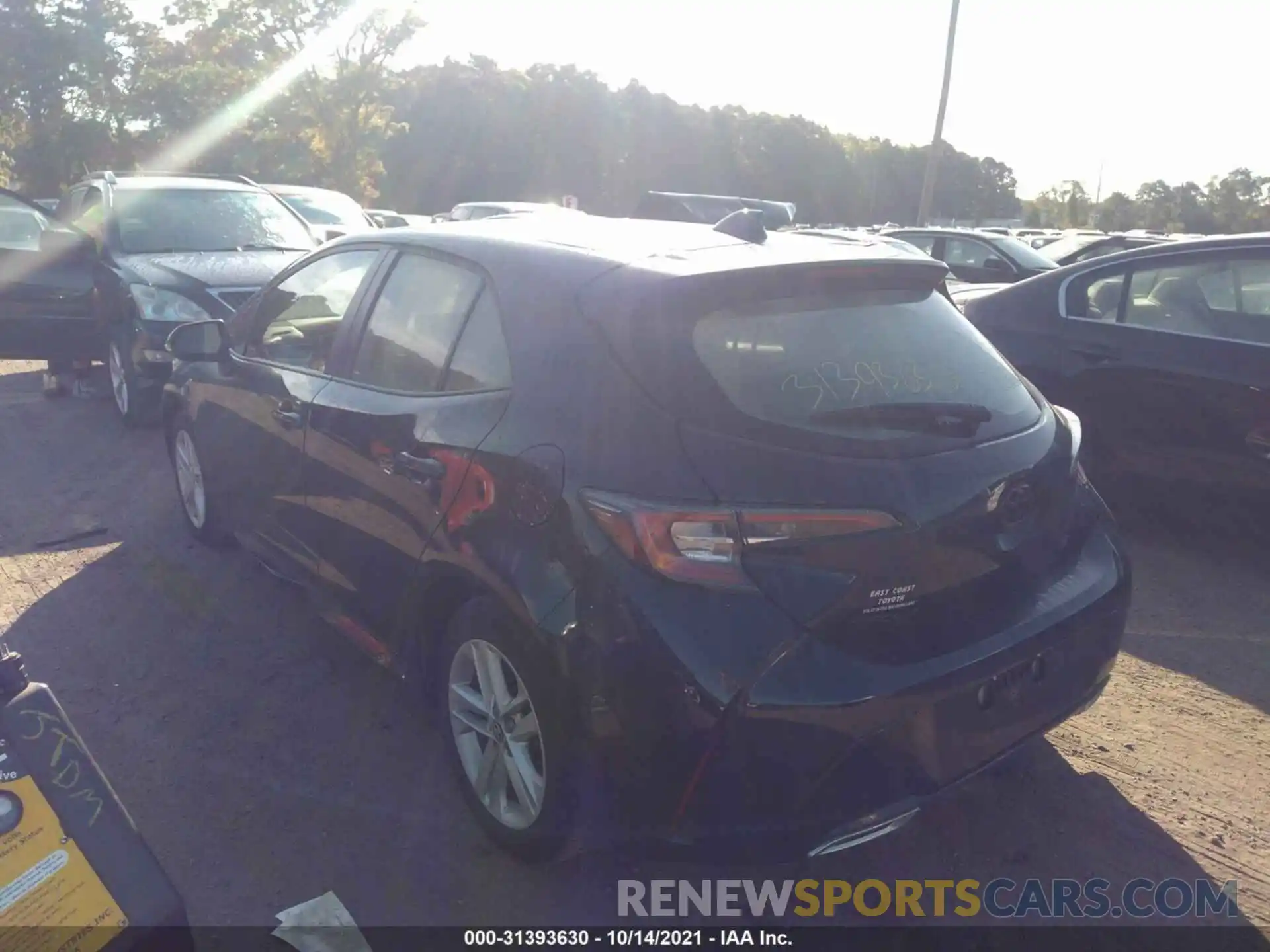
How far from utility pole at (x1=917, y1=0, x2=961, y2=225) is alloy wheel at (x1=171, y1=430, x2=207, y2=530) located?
759 inches

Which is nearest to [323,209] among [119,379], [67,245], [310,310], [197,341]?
[67,245]

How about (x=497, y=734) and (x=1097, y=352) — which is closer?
(x=497, y=734)

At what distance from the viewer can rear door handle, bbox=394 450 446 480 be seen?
10.1 ft

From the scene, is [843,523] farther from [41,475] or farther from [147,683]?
[41,475]

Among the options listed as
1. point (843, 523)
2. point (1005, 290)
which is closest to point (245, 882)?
point (843, 523)

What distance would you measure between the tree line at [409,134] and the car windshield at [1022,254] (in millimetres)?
23245

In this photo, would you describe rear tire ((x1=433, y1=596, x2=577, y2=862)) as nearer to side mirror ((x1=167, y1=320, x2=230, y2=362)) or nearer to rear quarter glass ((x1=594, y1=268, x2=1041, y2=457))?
rear quarter glass ((x1=594, y1=268, x2=1041, y2=457))

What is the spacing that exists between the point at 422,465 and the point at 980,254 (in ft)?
38.2

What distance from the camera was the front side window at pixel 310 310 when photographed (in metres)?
3.99

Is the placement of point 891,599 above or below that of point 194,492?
above

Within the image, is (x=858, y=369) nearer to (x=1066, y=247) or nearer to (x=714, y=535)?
(x=714, y=535)

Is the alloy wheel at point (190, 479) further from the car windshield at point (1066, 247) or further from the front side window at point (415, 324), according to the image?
the car windshield at point (1066, 247)

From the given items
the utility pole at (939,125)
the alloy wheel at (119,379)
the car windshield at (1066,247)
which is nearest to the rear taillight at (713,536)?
the alloy wheel at (119,379)

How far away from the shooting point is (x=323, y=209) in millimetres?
13945
